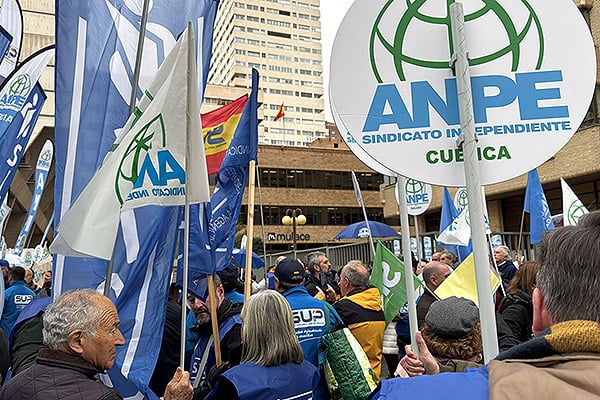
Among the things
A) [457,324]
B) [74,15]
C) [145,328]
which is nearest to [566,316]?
[457,324]

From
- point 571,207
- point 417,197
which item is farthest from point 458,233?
point 417,197

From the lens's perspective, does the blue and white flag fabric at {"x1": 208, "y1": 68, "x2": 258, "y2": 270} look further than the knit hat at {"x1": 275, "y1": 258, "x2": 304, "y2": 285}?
Yes

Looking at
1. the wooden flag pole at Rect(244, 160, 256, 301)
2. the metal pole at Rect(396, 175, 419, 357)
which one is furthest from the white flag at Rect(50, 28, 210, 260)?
the wooden flag pole at Rect(244, 160, 256, 301)

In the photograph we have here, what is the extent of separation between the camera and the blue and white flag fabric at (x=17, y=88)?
676 cm

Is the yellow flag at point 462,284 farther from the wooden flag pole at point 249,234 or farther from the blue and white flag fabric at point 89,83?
the blue and white flag fabric at point 89,83

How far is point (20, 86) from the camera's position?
7.08 m

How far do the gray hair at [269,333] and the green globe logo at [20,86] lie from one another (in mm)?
4963

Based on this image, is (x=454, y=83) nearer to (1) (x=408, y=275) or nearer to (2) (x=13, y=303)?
(1) (x=408, y=275)

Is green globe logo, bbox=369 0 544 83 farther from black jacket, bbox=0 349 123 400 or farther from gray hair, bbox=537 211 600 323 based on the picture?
black jacket, bbox=0 349 123 400

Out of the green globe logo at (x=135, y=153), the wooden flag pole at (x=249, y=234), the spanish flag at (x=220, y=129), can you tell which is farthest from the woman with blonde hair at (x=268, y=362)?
the spanish flag at (x=220, y=129)

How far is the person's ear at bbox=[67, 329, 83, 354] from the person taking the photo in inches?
102

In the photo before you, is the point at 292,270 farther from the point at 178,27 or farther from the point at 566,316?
the point at 566,316

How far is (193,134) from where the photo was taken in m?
3.45

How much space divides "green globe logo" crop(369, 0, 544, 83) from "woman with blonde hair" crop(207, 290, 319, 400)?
5.35 feet
